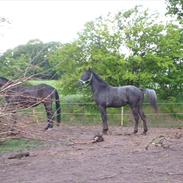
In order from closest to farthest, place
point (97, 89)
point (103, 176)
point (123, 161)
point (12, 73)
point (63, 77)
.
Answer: point (12, 73)
point (103, 176)
point (123, 161)
point (97, 89)
point (63, 77)

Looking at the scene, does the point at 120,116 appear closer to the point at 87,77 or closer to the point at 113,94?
the point at 113,94

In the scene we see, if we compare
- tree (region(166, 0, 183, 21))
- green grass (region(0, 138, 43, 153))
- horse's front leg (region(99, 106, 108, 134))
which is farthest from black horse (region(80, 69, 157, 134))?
tree (region(166, 0, 183, 21))

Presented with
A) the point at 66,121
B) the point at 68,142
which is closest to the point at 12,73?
the point at 68,142

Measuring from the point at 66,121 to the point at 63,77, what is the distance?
76.9 inches

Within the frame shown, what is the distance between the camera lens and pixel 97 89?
11.0 meters

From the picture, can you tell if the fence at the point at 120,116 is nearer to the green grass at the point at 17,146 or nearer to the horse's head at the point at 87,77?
the horse's head at the point at 87,77

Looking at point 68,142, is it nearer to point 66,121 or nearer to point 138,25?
point 66,121

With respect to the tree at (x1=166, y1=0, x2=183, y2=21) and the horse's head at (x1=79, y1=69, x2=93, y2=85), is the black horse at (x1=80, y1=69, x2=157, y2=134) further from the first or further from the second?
the tree at (x1=166, y1=0, x2=183, y2=21)

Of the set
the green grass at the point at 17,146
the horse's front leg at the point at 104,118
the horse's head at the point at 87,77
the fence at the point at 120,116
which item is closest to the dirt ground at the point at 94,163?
the green grass at the point at 17,146

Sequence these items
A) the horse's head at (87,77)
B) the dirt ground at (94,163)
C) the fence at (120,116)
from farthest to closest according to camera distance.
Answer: the fence at (120,116) < the horse's head at (87,77) < the dirt ground at (94,163)

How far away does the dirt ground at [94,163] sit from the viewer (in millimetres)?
5141

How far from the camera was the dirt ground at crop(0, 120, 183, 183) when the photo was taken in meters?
5.14

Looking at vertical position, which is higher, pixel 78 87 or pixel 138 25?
pixel 138 25

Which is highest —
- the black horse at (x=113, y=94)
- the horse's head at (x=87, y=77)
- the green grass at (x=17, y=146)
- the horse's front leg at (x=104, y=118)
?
the horse's head at (x=87, y=77)
